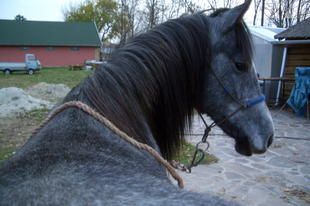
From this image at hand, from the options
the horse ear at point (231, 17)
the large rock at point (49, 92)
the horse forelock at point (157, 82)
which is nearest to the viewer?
the horse forelock at point (157, 82)

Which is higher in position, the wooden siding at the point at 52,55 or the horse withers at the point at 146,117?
the wooden siding at the point at 52,55

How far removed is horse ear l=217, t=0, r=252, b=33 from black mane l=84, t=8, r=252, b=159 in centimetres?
11

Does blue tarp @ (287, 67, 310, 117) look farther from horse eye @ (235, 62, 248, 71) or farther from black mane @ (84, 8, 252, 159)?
black mane @ (84, 8, 252, 159)

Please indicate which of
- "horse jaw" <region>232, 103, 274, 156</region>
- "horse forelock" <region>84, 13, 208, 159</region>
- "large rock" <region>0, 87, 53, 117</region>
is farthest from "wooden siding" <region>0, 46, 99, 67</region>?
"horse jaw" <region>232, 103, 274, 156</region>

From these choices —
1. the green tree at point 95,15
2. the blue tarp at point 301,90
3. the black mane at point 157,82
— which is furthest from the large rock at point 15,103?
the green tree at point 95,15

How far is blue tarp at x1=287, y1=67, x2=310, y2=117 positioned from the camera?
7.84 m

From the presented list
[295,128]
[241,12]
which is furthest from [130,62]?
[295,128]

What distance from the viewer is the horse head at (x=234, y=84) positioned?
1.62 meters

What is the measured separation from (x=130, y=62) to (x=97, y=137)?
1.87 ft

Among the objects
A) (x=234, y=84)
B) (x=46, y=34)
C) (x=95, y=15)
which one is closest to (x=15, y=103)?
(x=234, y=84)

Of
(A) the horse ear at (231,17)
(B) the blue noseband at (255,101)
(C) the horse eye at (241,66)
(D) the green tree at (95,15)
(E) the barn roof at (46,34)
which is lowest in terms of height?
(B) the blue noseband at (255,101)

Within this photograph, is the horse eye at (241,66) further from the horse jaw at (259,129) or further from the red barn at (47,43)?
the red barn at (47,43)

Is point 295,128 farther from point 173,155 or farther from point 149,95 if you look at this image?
point 149,95

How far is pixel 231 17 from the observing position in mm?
Result: 1576
